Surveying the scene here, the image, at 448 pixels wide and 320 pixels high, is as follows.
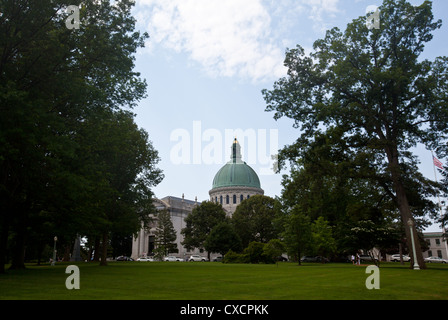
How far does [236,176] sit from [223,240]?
172 ft

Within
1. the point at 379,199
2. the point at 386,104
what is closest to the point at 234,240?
the point at 379,199

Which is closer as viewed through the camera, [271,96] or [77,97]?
[77,97]

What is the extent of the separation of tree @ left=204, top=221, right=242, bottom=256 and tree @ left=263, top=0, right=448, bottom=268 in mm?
47863

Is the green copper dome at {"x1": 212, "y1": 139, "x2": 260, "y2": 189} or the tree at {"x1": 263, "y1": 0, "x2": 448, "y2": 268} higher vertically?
the green copper dome at {"x1": 212, "y1": 139, "x2": 260, "y2": 189}

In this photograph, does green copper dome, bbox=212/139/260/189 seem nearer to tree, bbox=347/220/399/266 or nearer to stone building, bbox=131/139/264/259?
stone building, bbox=131/139/264/259

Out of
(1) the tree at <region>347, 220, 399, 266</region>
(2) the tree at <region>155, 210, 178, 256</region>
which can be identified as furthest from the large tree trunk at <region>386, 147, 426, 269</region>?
(2) the tree at <region>155, 210, 178, 256</region>

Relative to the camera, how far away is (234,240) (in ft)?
258

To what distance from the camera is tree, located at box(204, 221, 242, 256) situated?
7644 cm

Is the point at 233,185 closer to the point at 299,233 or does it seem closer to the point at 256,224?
the point at 256,224

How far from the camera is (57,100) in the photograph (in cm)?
2167

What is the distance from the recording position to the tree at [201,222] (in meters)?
86.2
